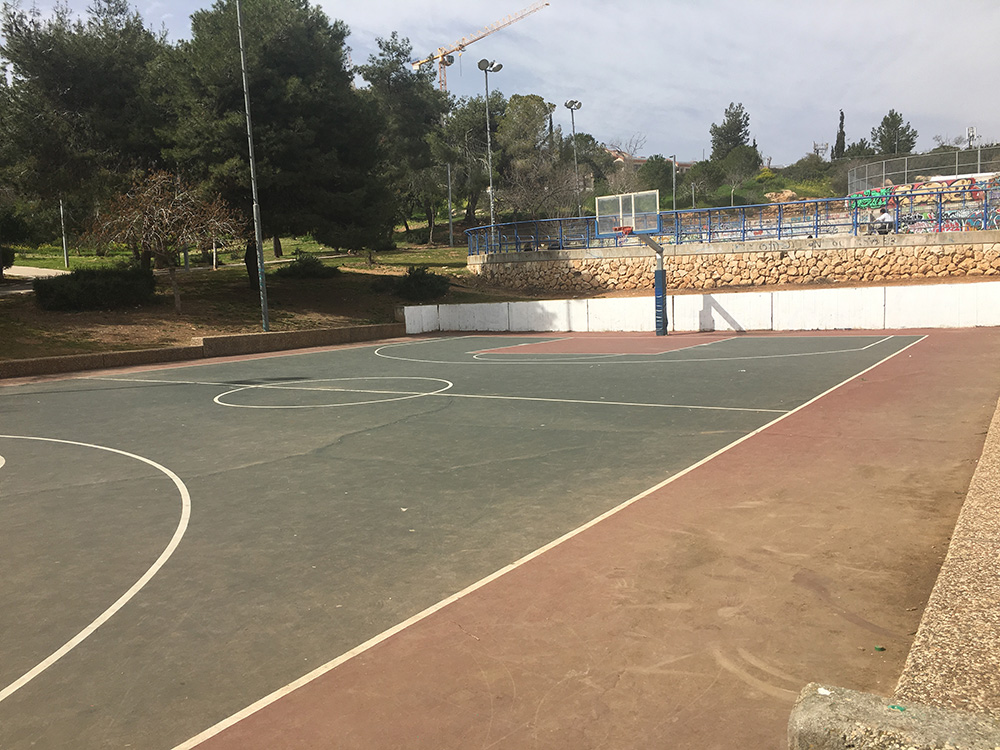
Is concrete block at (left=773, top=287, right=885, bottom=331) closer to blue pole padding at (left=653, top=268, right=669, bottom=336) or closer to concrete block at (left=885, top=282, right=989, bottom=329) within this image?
concrete block at (left=885, top=282, right=989, bottom=329)

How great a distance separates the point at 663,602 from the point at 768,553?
143cm

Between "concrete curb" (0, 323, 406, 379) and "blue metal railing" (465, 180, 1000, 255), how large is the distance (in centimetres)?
1363

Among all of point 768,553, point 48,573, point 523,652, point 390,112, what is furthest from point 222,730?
point 390,112

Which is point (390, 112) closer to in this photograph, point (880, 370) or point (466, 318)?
point (466, 318)

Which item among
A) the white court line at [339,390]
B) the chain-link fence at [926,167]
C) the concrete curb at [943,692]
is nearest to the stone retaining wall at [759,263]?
the chain-link fence at [926,167]

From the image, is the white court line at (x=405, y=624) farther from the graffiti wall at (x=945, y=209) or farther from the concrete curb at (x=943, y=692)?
the graffiti wall at (x=945, y=209)

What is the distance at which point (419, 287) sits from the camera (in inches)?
1646

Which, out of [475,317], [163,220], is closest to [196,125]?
[163,220]

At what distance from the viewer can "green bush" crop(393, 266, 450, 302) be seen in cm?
4172

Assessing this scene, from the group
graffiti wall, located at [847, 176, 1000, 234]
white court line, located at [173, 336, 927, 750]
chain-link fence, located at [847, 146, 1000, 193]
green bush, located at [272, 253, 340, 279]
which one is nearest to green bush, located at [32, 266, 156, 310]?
green bush, located at [272, 253, 340, 279]

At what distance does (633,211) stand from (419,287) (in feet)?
43.3

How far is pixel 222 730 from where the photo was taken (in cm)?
420

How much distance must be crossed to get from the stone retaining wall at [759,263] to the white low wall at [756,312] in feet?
24.9

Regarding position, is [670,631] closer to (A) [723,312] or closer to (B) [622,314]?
(A) [723,312]
